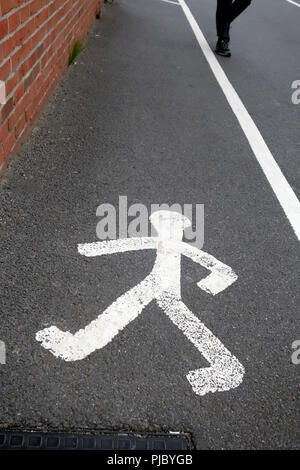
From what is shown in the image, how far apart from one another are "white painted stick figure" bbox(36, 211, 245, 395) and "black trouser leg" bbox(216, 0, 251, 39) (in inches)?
211

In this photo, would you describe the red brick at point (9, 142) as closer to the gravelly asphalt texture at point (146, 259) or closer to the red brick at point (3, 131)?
the red brick at point (3, 131)

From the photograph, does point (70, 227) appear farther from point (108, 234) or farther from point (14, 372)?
Answer: point (14, 372)

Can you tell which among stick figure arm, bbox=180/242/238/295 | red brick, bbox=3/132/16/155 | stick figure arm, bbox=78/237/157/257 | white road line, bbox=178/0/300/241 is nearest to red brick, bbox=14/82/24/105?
red brick, bbox=3/132/16/155

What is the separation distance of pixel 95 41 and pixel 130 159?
398 centimetres

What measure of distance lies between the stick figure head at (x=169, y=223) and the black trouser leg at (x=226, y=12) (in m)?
5.30

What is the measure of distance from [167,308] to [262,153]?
2.57 meters

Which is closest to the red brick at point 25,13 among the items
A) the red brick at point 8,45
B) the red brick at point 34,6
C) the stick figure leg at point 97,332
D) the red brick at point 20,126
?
the red brick at point 34,6

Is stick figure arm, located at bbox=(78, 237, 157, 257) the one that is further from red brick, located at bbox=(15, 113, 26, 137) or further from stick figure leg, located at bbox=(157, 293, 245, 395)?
red brick, located at bbox=(15, 113, 26, 137)

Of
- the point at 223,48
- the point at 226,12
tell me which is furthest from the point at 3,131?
the point at 226,12

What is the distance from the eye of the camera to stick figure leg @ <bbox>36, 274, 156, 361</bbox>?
7.58 ft

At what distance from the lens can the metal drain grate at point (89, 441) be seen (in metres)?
1.89

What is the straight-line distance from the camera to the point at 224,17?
24.8 feet

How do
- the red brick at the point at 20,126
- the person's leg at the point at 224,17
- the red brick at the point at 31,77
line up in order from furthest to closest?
the person's leg at the point at 224,17 → the red brick at the point at 31,77 → the red brick at the point at 20,126

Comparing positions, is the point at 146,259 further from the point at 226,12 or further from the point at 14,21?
the point at 226,12
